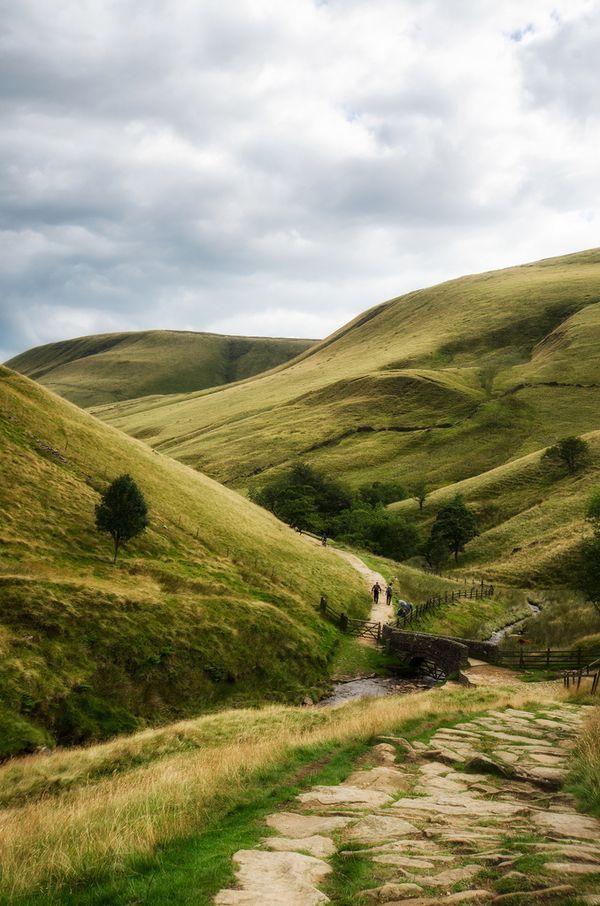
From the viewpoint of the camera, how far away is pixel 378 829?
391 inches

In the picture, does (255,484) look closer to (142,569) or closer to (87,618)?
(142,569)

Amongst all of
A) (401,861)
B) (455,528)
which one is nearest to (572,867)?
(401,861)

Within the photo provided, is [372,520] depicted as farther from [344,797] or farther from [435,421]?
[344,797]

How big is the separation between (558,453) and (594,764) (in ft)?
327

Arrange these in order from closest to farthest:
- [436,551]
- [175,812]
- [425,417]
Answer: [175,812] < [436,551] < [425,417]

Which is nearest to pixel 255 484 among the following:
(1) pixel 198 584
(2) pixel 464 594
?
(2) pixel 464 594

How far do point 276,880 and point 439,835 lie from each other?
A: 311cm

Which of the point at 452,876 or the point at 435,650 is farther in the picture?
the point at 435,650

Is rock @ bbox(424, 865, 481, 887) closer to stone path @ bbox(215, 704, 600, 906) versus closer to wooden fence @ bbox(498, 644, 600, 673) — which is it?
stone path @ bbox(215, 704, 600, 906)

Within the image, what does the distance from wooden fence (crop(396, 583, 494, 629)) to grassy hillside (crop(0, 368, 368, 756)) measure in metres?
5.18

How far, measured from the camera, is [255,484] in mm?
126812

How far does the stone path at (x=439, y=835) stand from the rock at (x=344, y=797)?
0.07 ft

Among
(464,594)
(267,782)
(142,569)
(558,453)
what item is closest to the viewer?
(267,782)

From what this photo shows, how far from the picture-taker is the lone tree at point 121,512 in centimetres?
4025
